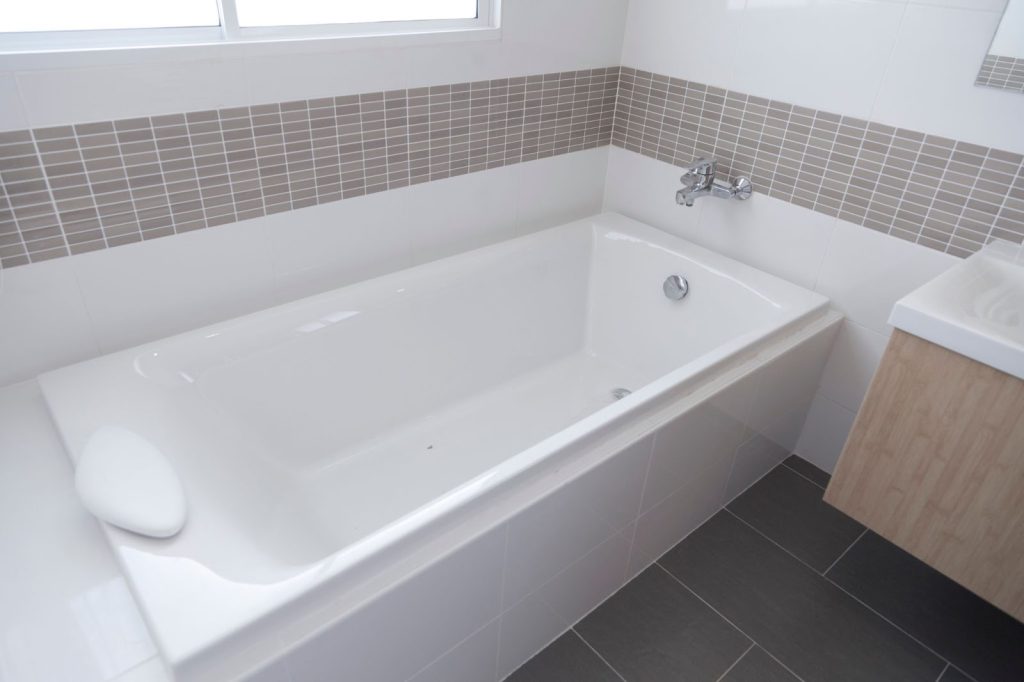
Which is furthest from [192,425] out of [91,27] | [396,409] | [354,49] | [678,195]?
[678,195]

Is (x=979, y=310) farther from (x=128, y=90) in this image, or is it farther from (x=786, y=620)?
(x=128, y=90)

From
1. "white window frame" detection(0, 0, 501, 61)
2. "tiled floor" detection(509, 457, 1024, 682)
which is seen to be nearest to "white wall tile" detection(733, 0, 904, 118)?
"white window frame" detection(0, 0, 501, 61)

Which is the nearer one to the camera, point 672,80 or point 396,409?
point 396,409

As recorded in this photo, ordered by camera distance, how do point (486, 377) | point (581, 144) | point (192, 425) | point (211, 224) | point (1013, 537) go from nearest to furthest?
point (1013, 537) < point (192, 425) < point (211, 224) < point (486, 377) < point (581, 144)

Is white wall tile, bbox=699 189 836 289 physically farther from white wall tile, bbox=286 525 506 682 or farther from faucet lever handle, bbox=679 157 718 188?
white wall tile, bbox=286 525 506 682

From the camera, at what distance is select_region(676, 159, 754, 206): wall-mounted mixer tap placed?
2.12 m

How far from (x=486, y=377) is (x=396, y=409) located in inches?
13.1

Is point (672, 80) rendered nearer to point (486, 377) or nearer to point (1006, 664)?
point (486, 377)

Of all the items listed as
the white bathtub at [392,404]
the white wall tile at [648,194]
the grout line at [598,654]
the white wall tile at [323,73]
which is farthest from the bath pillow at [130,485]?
the white wall tile at [648,194]

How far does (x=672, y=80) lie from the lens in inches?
87.9

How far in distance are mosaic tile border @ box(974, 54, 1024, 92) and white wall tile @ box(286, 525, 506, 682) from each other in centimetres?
151

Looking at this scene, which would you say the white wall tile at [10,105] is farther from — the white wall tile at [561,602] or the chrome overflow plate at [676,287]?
A: the chrome overflow plate at [676,287]

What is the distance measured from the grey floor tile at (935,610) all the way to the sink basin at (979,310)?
787mm

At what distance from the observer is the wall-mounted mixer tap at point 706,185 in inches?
83.3
